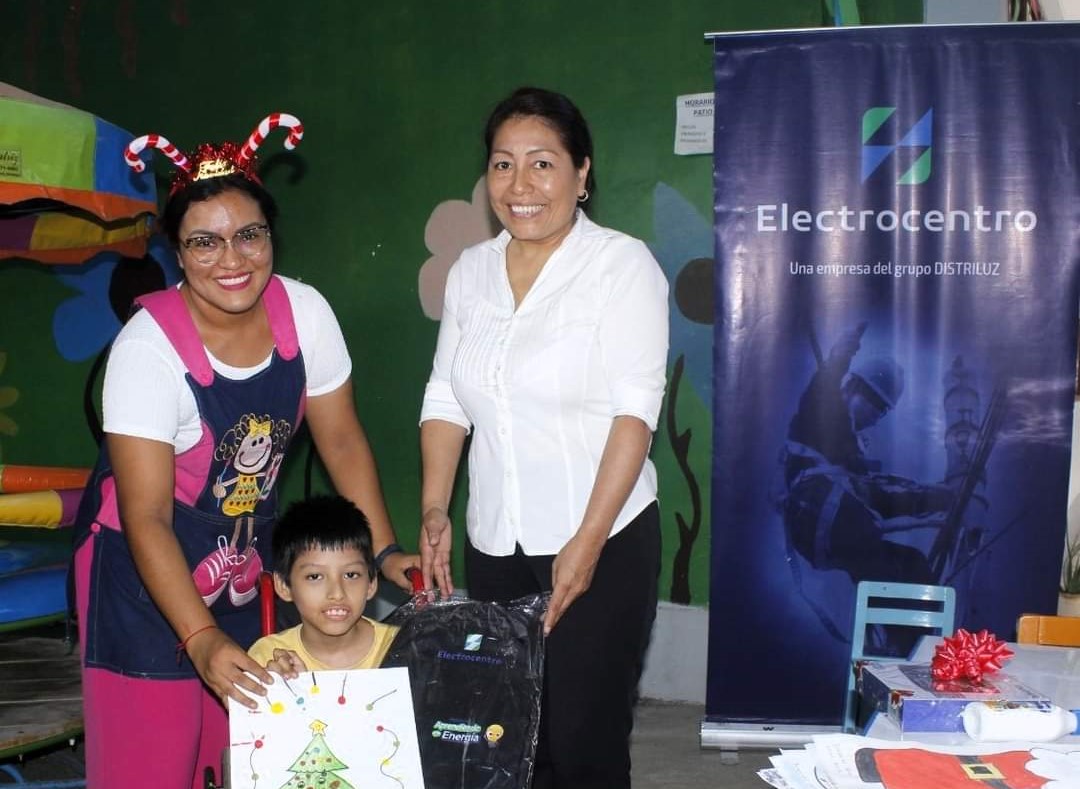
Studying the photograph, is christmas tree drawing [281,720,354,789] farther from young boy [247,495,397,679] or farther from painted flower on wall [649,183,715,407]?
painted flower on wall [649,183,715,407]

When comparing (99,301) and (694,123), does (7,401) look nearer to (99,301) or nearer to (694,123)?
(99,301)

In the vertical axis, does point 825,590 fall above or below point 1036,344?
below

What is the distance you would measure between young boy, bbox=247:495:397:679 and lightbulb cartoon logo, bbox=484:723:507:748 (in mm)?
285

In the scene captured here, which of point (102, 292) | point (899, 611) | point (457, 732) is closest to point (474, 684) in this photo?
point (457, 732)

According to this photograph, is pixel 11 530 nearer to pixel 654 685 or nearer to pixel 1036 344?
pixel 654 685

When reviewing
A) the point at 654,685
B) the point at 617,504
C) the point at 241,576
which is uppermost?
the point at 617,504

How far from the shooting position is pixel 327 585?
2168 mm

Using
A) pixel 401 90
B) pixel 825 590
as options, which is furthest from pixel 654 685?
pixel 401 90

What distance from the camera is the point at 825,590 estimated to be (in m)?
3.79

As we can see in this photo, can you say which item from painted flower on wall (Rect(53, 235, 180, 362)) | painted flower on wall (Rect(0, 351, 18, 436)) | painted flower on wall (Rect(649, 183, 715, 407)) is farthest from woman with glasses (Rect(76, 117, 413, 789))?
painted flower on wall (Rect(0, 351, 18, 436))

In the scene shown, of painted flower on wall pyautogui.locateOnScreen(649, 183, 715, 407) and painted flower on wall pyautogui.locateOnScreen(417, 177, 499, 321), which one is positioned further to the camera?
painted flower on wall pyautogui.locateOnScreen(417, 177, 499, 321)

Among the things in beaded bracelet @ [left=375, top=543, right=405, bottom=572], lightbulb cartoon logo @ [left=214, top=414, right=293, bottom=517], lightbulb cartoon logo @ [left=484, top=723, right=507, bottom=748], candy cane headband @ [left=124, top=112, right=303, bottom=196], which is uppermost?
candy cane headband @ [left=124, top=112, right=303, bottom=196]

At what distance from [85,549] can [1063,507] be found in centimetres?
289

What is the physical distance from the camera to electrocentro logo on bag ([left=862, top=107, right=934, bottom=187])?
360 cm
